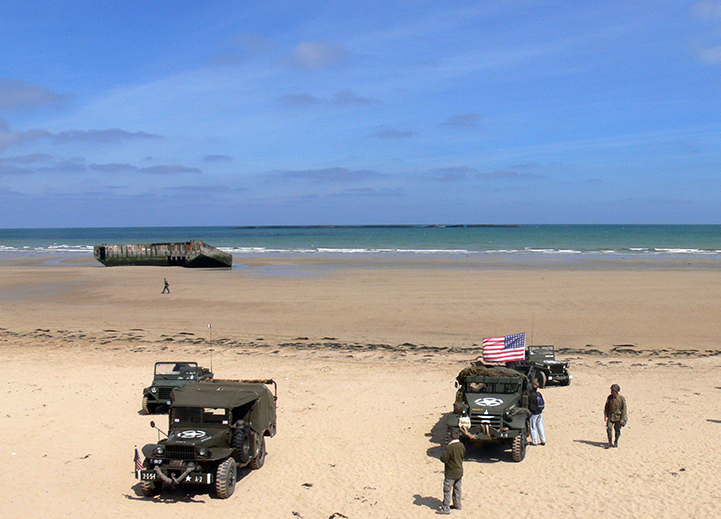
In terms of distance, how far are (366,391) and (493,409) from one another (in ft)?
18.6

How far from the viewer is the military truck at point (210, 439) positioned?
992 centimetres

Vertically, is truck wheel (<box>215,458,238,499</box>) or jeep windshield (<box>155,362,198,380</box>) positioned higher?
jeep windshield (<box>155,362,198,380</box>)

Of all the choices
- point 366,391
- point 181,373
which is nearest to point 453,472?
point 366,391

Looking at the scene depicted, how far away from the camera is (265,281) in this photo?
4425cm

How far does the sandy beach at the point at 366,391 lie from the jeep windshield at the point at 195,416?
1.21m

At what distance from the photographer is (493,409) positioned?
1212 centimetres

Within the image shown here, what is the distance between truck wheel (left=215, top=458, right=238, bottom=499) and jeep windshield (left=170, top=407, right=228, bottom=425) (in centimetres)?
76

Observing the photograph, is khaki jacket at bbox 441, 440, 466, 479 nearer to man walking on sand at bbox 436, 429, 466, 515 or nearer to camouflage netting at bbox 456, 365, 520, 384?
man walking on sand at bbox 436, 429, 466, 515

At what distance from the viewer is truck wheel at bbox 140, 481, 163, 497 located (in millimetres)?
10023

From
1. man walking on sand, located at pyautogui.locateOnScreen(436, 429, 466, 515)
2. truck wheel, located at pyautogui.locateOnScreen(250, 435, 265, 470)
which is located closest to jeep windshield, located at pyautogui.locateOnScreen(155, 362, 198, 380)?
truck wheel, located at pyautogui.locateOnScreen(250, 435, 265, 470)

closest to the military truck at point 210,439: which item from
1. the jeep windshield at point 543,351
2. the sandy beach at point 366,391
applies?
the sandy beach at point 366,391

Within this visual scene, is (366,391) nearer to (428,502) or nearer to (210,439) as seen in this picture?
(428,502)

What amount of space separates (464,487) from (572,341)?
595 inches

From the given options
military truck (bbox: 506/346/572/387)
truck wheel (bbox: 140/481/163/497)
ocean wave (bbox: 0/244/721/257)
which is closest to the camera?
truck wheel (bbox: 140/481/163/497)
